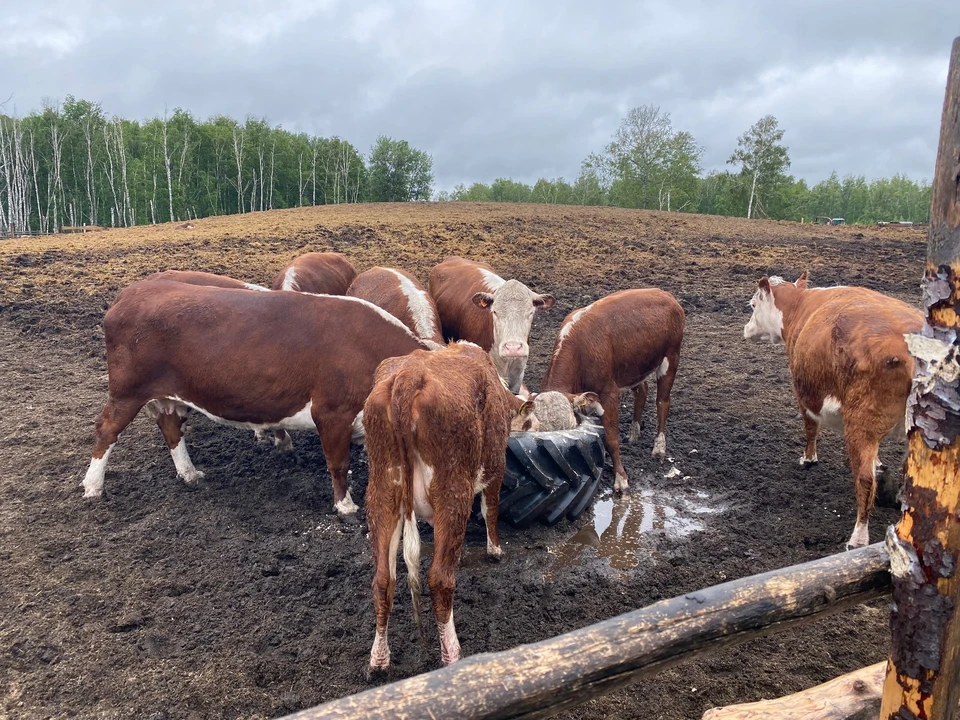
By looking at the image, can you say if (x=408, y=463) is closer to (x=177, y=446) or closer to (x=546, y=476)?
(x=546, y=476)

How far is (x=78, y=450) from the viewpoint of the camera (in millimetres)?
6012

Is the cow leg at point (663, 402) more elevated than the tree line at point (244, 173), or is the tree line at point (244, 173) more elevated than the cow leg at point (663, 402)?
the tree line at point (244, 173)

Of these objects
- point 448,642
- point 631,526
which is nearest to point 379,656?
point 448,642

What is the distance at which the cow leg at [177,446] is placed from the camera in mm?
5555

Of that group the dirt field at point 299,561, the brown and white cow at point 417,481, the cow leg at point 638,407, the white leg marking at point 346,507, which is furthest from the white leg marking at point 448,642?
the cow leg at point 638,407

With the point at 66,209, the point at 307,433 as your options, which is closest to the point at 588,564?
the point at 307,433

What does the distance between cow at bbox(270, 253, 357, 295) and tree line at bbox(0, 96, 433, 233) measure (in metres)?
46.5

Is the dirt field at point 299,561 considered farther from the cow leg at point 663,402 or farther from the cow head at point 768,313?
the cow head at point 768,313

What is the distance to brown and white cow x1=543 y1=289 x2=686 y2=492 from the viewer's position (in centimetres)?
621

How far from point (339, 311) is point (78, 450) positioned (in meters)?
3.04

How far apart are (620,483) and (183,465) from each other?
3.92 m

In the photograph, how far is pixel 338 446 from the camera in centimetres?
511

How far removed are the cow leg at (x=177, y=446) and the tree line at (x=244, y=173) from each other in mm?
48331

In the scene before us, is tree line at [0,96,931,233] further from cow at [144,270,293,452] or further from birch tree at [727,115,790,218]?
cow at [144,270,293,452]
